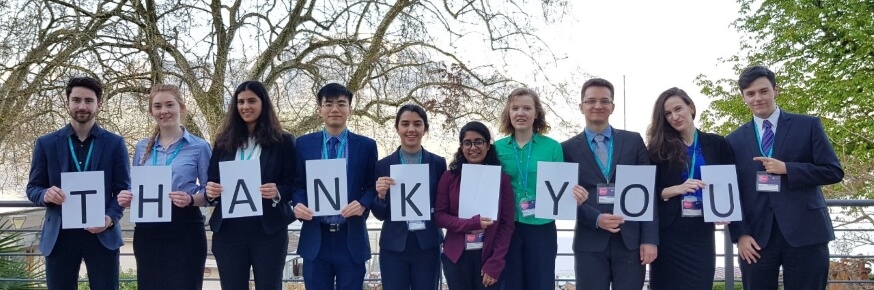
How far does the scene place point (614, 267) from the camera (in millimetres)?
3924

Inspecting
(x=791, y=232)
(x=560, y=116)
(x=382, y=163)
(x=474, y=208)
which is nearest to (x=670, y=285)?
(x=791, y=232)

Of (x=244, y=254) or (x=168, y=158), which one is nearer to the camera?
(x=244, y=254)

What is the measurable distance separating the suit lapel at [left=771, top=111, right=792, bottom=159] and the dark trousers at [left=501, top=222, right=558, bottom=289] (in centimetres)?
130

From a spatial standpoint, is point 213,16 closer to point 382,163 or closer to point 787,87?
point 382,163

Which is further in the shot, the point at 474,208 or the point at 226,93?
the point at 226,93

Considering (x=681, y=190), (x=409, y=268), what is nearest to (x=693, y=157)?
(x=681, y=190)

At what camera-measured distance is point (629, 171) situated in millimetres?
3826

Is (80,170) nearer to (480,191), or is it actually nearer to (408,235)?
(408,235)

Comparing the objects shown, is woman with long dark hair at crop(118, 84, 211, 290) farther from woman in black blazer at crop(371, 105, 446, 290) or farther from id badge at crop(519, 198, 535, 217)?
id badge at crop(519, 198, 535, 217)

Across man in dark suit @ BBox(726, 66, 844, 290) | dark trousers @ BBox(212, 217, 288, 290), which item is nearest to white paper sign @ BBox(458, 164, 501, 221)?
dark trousers @ BBox(212, 217, 288, 290)

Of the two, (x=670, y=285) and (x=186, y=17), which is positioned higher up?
(x=186, y=17)

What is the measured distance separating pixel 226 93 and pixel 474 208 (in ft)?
22.6

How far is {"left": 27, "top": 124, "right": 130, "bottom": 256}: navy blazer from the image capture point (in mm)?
3996

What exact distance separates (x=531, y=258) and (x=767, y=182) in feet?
4.35
